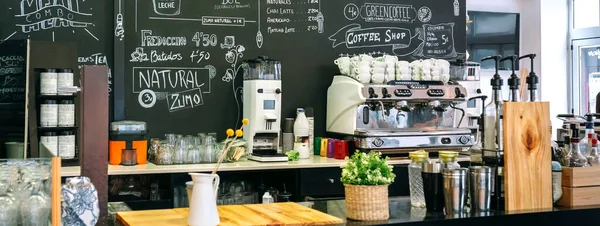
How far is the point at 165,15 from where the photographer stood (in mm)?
5242

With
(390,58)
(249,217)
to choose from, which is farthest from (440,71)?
(249,217)

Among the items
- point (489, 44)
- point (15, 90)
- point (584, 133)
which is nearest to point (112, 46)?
point (15, 90)

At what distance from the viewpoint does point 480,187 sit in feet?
8.50

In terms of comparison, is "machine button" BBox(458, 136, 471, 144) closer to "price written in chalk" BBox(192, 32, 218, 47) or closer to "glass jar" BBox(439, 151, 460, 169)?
"price written in chalk" BBox(192, 32, 218, 47)

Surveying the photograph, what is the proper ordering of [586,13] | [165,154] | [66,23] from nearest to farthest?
[165,154] < [66,23] < [586,13]

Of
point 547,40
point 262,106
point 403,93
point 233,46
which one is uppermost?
point 547,40

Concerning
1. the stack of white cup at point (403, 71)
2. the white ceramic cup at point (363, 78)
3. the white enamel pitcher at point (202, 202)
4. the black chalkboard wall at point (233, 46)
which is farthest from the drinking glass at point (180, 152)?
the white enamel pitcher at point (202, 202)

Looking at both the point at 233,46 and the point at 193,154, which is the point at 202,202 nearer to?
the point at 193,154

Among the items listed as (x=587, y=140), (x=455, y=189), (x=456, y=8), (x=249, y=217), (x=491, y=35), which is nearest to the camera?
(x=249, y=217)

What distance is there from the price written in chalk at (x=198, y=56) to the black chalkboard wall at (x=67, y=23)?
620 mm

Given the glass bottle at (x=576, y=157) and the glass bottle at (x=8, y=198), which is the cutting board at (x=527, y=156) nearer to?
the glass bottle at (x=576, y=157)

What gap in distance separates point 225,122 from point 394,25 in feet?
5.68

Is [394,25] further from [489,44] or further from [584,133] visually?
[584,133]

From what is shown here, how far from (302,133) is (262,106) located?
0.40 meters
